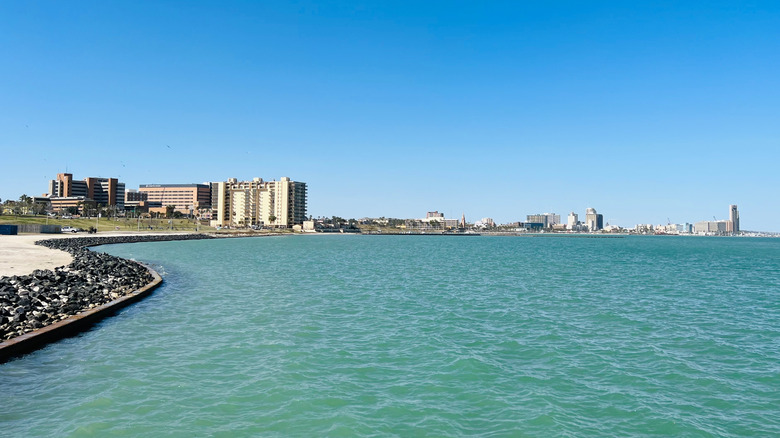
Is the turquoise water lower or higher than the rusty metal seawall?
lower

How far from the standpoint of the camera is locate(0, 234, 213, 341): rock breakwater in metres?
19.0

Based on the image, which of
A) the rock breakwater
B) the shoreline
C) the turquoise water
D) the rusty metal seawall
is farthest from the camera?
the rock breakwater

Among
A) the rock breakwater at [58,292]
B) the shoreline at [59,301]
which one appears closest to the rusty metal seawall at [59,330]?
the shoreline at [59,301]

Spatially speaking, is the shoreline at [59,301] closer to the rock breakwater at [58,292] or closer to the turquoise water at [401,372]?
the rock breakwater at [58,292]

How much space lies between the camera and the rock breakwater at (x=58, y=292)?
18984mm

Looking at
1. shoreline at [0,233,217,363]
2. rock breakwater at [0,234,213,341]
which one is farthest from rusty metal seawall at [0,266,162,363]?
rock breakwater at [0,234,213,341]

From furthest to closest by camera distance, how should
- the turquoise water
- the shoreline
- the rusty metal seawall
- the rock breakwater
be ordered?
the rock breakwater
the shoreline
the rusty metal seawall
the turquoise water

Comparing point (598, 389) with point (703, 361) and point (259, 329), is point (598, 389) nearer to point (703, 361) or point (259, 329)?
point (703, 361)

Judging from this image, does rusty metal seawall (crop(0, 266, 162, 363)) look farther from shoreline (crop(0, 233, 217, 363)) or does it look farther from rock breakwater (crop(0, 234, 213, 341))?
rock breakwater (crop(0, 234, 213, 341))

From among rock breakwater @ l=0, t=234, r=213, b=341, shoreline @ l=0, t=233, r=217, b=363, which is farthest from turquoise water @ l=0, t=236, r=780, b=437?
rock breakwater @ l=0, t=234, r=213, b=341

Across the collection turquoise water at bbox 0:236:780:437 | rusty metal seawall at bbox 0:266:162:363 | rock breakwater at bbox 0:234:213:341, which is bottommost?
turquoise water at bbox 0:236:780:437

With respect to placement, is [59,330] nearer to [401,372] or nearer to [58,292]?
[58,292]

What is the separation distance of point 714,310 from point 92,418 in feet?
101

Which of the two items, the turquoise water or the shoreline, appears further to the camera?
the shoreline
